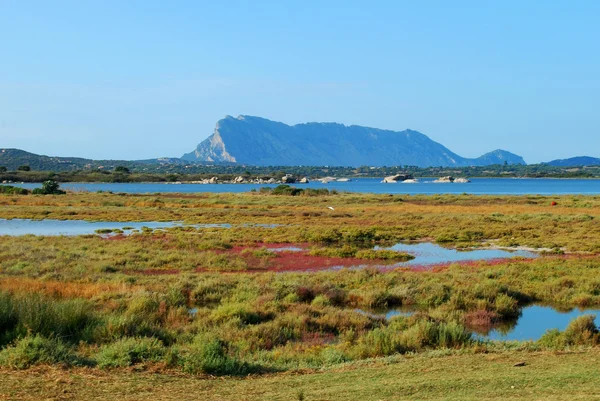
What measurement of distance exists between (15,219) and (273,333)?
50249 millimetres

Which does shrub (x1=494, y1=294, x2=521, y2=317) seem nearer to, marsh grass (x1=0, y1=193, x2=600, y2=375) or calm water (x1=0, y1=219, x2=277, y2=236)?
marsh grass (x1=0, y1=193, x2=600, y2=375)

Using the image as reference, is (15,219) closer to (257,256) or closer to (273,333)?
(257,256)

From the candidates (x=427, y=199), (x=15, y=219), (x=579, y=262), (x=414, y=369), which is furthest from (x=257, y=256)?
(x=427, y=199)

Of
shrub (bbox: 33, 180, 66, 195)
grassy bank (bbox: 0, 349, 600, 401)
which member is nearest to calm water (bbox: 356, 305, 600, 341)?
grassy bank (bbox: 0, 349, 600, 401)

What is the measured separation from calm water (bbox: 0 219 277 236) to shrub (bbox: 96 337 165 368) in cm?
3586

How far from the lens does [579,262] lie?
92.4 feet

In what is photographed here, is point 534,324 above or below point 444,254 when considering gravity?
above

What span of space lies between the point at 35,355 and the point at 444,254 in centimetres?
2856

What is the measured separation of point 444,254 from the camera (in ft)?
117

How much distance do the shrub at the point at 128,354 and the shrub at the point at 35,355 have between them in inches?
17.6

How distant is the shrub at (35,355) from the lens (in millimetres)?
9922

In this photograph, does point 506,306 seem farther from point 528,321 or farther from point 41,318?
point 41,318

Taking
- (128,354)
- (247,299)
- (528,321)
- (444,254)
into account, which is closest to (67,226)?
(444,254)

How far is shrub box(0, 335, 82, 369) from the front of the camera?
9922 millimetres
